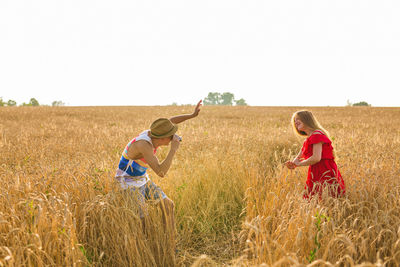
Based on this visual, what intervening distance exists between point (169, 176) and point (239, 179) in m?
1.11

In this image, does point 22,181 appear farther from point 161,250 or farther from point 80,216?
point 161,250

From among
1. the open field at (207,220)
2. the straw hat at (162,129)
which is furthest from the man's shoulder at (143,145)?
the open field at (207,220)

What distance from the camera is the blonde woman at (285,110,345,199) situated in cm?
320

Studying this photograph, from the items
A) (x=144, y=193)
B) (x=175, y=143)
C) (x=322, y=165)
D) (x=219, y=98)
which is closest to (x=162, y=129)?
(x=175, y=143)

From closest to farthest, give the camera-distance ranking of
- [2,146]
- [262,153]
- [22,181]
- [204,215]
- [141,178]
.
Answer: [141,178] < [22,181] < [204,215] < [262,153] < [2,146]

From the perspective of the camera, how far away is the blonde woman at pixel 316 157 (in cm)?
320

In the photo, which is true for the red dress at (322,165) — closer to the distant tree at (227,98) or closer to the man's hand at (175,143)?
the man's hand at (175,143)

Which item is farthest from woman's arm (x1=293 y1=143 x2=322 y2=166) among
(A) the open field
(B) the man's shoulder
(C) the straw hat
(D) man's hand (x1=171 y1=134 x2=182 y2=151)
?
(B) the man's shoulder

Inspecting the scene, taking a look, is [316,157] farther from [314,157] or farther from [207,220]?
[207,220]

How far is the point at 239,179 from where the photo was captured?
418 centimetres

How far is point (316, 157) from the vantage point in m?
3.19

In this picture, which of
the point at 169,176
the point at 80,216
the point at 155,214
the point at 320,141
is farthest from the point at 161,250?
the point at 320,141

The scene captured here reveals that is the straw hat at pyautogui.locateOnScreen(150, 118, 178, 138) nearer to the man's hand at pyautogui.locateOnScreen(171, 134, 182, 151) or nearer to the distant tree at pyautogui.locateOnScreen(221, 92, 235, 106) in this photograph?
the man's hand at pyautogui.locateOnScreen(171, 134, 182, 151)

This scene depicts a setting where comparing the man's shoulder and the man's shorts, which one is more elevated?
the man's shoulder
